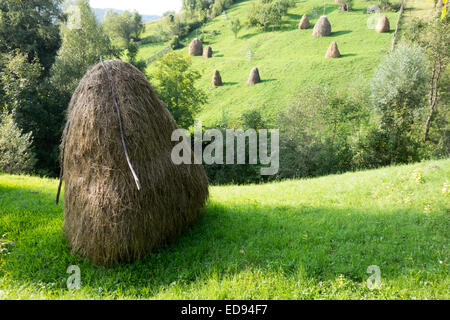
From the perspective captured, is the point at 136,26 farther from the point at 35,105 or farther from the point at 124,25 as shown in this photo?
the point at 35,105

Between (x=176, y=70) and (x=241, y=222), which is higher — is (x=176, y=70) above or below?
above

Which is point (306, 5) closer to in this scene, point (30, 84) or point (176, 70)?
point (176, 70)

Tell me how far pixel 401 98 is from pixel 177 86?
21.9 m

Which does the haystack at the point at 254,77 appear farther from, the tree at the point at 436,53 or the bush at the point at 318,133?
the tree at the point at 436,53

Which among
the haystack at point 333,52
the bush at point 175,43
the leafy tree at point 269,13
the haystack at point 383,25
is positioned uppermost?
the leafy tree at point 269,13

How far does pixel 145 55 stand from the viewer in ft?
194

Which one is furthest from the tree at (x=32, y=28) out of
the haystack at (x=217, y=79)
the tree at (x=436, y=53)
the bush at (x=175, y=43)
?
the tree at (x=436, y=53)

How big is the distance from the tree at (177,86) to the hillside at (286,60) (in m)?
3.29

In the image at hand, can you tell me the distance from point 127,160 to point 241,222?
3.31m

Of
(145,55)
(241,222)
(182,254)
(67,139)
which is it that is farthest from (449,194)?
(145,55)

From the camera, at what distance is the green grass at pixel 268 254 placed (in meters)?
4.56

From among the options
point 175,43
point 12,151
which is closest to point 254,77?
point 12,151

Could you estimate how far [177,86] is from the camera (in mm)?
29953

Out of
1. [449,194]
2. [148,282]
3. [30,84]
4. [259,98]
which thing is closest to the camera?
[148,282]
